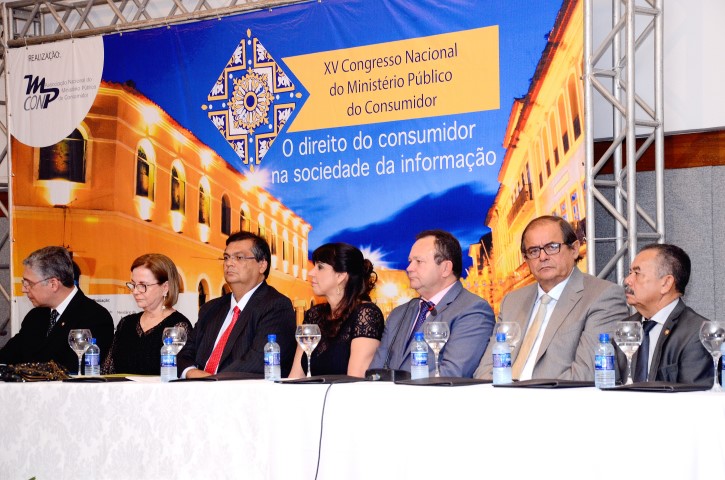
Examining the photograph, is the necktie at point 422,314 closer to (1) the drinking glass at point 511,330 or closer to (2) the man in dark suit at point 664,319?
(1) the drinking glass at point 511,330

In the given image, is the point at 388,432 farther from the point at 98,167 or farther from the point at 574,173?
the point at 98,167

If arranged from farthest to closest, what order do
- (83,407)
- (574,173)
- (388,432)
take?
1. (574,173)
2. (83,407)
3. (388,432)

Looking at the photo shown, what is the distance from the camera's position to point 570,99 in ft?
16.5

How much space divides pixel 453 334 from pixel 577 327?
0.54 meters

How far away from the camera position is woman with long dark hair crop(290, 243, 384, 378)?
14.1ft

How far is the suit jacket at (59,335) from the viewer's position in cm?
496

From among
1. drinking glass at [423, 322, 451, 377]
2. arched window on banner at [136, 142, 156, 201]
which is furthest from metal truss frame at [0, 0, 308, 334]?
drinking glass at [423, 322, 451, 377]

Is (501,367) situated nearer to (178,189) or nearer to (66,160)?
(178,189)

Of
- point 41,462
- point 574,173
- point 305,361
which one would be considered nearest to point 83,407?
point 41,462

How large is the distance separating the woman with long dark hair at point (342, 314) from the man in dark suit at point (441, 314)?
0.28 ft

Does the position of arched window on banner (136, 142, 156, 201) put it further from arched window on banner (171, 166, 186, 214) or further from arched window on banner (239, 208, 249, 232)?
arched window on banner (239, 208, 249, 232)

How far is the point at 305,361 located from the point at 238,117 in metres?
2.17

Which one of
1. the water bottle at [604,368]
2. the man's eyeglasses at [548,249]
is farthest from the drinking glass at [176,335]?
the water bottle at [604,368]

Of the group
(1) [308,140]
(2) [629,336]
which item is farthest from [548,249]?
(1) [308,140]
